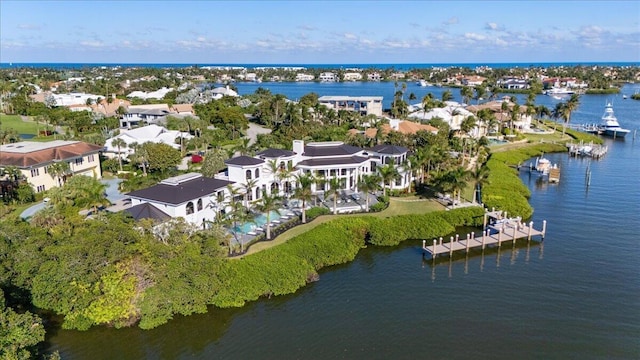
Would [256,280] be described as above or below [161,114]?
below

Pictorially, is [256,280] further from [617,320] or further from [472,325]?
[617,320]

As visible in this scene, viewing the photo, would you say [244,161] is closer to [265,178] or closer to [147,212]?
[265,178]

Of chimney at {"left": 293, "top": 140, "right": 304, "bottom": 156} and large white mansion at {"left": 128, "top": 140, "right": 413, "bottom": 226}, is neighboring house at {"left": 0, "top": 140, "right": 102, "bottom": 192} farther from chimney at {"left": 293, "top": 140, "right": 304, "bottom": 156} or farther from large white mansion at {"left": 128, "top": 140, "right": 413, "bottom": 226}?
chimney at {"left": 293, "top": 140, "right": 304, "bottom": 156}

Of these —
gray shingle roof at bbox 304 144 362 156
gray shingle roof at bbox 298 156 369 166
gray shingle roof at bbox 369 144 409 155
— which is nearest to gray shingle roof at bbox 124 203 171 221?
gray shingle roof at bbox 298 156 369 166

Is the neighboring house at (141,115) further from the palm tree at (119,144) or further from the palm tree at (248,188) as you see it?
the palm tree at (248,188)

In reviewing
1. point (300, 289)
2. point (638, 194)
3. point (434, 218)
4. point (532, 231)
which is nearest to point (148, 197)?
point (300, 289)

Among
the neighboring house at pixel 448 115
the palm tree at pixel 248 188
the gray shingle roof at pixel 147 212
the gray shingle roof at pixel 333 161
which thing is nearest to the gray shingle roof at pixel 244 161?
the palm tree at pixel 248 188
